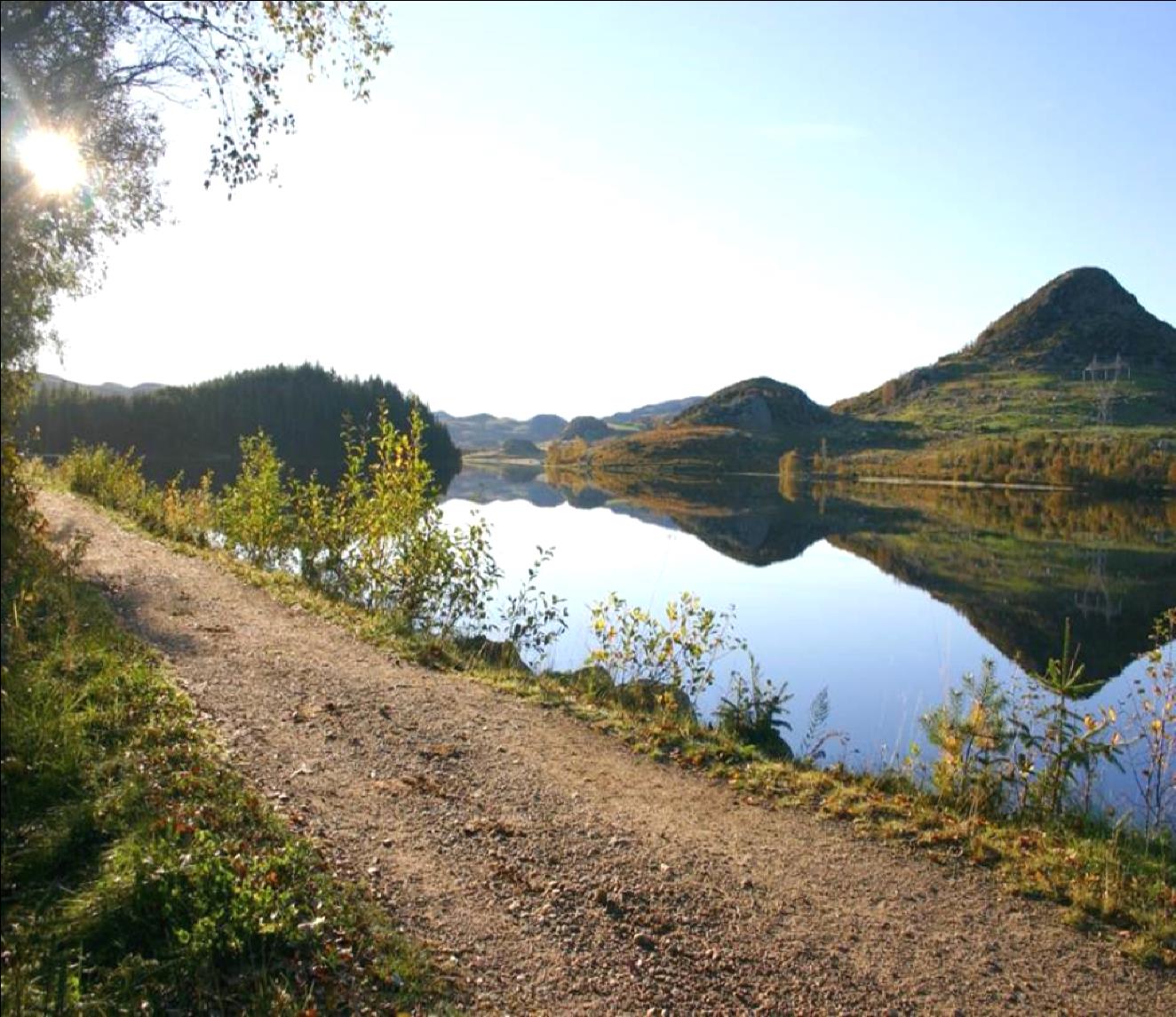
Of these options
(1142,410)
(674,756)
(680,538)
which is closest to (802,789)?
(674,756)

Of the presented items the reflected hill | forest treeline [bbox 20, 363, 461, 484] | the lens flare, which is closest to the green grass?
the lens flare

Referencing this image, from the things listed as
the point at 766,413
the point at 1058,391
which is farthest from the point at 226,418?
the point at 1058,391

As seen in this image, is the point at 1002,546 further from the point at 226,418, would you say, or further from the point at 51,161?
the point at 226,418

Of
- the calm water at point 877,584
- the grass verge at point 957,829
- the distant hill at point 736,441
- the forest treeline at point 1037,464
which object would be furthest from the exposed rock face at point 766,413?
the grass verge at point 957,829

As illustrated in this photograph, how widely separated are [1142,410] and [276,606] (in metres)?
161

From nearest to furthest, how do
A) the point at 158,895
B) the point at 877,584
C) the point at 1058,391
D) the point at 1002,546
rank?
the point at 158,895
the point at 877,584
the point at 1002,546
the point at 1058,391

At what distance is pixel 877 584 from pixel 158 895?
27.0 meters

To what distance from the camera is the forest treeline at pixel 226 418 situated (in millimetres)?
114312

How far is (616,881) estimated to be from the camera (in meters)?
6.36

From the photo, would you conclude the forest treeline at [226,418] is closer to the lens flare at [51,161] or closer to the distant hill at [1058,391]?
the distant hill at [1058,391]

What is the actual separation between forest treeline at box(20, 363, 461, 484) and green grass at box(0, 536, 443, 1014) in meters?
99.7

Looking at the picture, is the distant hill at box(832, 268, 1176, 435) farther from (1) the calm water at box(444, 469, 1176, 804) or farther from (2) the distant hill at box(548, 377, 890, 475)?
(1) the calm water at box(444, 469, 1176, 804)

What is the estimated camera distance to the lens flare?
5.01 meters

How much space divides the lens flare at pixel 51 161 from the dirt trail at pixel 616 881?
300 centimetres
